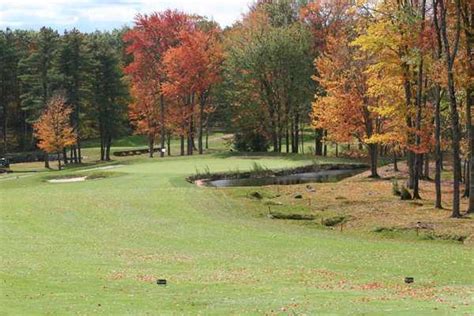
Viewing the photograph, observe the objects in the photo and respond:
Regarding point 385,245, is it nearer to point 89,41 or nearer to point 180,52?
point 180,52

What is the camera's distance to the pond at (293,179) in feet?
166

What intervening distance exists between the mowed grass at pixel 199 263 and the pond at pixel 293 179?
10.9 m

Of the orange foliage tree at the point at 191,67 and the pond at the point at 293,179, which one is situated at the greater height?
the orange foliage tree at the point at 191,67

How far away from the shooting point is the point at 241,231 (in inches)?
1131

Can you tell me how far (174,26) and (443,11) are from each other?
5071 centimetres

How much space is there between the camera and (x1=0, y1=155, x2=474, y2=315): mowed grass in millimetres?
14637

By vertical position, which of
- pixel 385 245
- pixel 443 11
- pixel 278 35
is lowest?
pixel 385 245

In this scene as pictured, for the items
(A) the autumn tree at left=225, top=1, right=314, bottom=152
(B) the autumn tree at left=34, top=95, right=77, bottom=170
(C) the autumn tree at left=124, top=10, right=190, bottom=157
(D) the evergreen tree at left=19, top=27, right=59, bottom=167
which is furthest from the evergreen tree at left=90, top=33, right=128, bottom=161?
(A) the autumn tree at left=225, top=1, right=314, bottom=152

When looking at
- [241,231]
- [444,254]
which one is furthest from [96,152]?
[444,254]

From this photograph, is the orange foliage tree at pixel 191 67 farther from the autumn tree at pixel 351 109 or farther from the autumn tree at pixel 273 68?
the autumn tree at pixel 351 109

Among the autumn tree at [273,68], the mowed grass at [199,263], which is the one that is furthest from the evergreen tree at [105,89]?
the mowed grass at [199,263]

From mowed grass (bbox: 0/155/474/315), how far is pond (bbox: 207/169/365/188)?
1090cm

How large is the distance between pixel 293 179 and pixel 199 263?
33769 millimetres

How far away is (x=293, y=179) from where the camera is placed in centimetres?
5453
